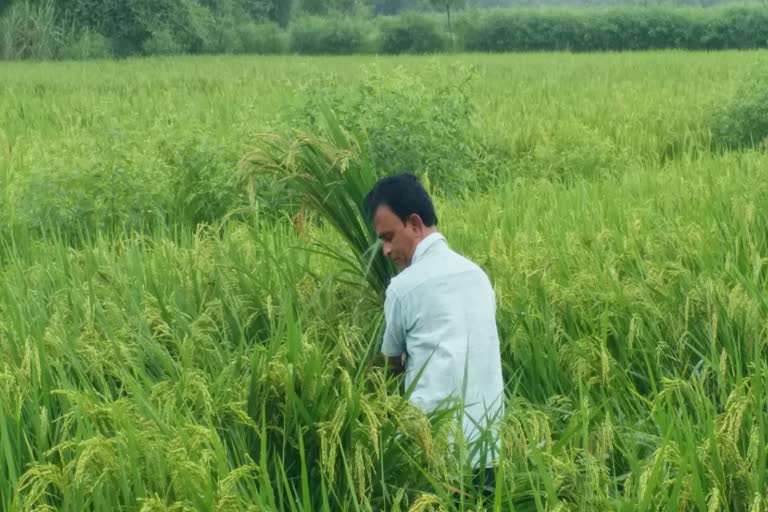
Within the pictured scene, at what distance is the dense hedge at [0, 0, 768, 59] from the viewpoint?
100 feet

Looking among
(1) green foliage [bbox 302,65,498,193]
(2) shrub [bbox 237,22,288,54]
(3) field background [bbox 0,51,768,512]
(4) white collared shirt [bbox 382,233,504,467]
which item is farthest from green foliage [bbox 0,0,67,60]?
(4) white collared shirt [bbox 382,233,504,467]

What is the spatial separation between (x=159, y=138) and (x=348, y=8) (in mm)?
50456

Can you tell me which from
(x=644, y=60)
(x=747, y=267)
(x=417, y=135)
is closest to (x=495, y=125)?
(x=417, y=135)

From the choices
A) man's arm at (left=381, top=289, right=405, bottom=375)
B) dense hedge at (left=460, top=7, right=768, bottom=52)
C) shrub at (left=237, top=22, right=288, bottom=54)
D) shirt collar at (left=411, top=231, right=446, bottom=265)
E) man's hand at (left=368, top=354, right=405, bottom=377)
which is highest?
shirt collar at (left=411, top=231, right=446, bottom=265)

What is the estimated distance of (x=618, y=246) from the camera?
14.5ft

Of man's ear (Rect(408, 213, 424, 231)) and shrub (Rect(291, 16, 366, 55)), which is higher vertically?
man's ear (Rect(408, 213, 424, 231))

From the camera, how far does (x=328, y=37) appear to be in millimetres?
37344

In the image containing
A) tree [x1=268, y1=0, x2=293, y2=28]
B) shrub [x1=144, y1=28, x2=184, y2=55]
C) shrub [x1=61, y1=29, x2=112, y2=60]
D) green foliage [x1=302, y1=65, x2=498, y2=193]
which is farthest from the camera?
tree [x1=268, y1=0, x2=293, y2=28]

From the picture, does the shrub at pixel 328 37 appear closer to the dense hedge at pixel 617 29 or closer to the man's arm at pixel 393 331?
the dense hedge at pixel 617 29

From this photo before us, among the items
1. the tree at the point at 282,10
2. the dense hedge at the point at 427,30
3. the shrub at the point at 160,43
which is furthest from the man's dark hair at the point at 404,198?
the tree at the point at 282,10

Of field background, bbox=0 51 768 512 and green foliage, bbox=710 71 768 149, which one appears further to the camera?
green foliage, bbox=710 71 768 149

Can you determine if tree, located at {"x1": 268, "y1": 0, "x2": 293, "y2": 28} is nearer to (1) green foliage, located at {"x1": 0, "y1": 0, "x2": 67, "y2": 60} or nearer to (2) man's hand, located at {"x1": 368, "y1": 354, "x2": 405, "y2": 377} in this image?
(1) green foliage, located at {"x1": 0, "y1": 0, "x2": 67, "y2": 60}

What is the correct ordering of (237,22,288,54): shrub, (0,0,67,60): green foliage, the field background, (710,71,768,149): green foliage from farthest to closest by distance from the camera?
(237,22,288,54): shrub < (0,0,67,60): green foliage < (710,71,768,149): green foliage < the field background

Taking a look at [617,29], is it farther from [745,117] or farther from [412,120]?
[412,120]
